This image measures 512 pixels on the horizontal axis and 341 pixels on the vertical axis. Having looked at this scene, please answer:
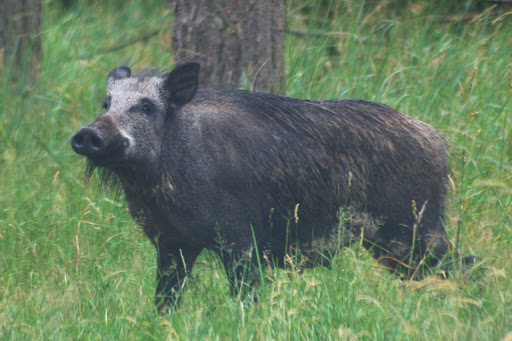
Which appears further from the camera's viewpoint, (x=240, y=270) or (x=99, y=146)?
(x=240, y=270)

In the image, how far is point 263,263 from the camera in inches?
161

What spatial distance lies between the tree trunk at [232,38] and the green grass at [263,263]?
0.66m

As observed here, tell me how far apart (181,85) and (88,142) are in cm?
71

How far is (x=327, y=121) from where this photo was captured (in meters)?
4.19

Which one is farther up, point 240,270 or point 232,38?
point 232,38

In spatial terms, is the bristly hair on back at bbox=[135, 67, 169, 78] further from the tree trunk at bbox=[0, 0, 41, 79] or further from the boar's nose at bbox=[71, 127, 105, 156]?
the tree trunk at bbox=[0, 0, 41, 79]

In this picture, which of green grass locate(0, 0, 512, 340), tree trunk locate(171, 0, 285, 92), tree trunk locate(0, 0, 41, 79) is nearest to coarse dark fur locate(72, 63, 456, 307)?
green grass locate(0, 0, 512, 340)

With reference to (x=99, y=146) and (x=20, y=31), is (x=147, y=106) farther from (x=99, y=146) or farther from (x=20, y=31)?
(x=20, y=31)

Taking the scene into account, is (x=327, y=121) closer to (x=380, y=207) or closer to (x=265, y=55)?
(x=380, y=207)

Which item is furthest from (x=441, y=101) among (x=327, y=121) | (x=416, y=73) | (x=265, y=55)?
(x=327, y=121)

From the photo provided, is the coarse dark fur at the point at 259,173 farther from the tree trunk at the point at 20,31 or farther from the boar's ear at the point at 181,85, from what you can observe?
the tree trunk at the point at 20,31

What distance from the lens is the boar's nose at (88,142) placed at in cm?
347

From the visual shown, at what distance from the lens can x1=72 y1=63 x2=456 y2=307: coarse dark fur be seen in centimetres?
378

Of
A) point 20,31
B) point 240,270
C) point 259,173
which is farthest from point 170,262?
point 20,31
